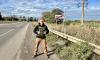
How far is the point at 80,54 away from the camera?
33.0 feet

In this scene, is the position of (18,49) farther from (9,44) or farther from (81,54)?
(81,54)

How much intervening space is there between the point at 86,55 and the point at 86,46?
672 millimetres

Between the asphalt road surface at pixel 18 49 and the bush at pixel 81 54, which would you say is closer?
the bush at pixel 81 54

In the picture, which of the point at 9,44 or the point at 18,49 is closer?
the point at 18,49

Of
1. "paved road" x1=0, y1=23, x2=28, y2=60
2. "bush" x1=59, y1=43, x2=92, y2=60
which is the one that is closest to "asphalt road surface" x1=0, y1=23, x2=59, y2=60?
"paved road" x1=0, y1=23, x2=28, y2=60

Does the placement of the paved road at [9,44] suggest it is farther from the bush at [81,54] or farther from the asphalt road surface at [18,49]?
the bush at [81,54]

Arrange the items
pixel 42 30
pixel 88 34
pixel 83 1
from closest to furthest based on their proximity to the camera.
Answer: pixel 42 30
pixel 88 34
pixel 83 1

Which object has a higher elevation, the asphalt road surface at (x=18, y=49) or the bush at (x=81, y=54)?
the bush at (x=81, y=54)

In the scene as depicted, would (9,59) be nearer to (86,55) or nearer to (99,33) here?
(86,55)

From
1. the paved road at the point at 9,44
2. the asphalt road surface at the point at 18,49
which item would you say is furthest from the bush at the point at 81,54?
the paved road at the point at 9,44

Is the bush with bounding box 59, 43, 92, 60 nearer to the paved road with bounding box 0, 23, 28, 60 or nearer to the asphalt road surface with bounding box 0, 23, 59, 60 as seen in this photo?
the asphalt road surface with bounding box 0, 23, 59, 60

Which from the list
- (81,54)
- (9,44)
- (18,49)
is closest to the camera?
(81,54)

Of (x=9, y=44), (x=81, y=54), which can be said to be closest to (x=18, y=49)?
(x=9, y=44)

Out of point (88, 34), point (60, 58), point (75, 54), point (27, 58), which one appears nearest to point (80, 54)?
point (75, 54)
